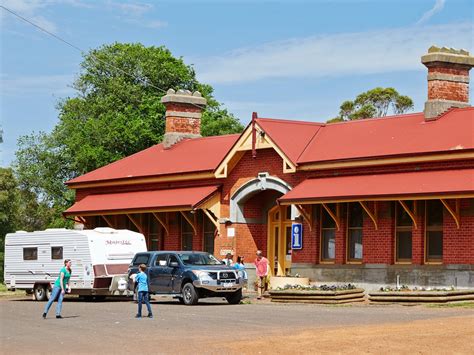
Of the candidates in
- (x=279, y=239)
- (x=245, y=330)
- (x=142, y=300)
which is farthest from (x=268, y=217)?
(x=245, y=330)

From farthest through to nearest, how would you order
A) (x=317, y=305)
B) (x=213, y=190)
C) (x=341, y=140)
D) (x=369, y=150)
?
1. (x=213, y=190)
2. (x=341, y=140)
3. (x=369, y=150)
4. (x=317, y=305)

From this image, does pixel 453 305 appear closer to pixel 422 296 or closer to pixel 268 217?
pixel 422 296

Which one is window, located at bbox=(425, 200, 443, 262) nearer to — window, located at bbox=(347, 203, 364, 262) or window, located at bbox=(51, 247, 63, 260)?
window, located at bbox=(347, 203, 364, 262)

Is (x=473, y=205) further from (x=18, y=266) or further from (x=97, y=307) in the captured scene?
(x=18, y=266)

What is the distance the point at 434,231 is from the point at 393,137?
4.24 m

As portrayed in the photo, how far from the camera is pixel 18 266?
40.7 m

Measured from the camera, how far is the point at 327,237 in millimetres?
38531

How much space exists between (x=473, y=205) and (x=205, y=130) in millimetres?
38175

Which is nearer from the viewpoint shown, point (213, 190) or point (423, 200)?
point (423, 200)

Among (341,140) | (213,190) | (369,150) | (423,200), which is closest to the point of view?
(423,200)

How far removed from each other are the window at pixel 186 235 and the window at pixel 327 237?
795 cm

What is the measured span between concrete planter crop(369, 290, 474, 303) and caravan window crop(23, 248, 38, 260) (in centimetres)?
1352

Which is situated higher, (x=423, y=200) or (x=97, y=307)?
(x=423, y=200)

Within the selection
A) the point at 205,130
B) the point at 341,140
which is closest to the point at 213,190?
the point at 341,140
